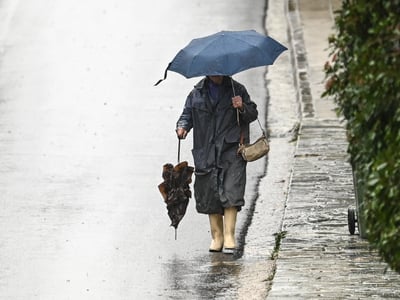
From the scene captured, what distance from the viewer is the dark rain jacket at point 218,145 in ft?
43.0

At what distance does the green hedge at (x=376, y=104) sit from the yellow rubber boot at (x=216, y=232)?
4531 mm

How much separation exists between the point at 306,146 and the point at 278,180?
4.68 feet

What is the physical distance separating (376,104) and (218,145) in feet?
17.0

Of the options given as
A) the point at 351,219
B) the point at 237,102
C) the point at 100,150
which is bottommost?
the point at 100,150

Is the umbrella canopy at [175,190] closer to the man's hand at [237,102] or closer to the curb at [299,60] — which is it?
the man's hand at [237,102]

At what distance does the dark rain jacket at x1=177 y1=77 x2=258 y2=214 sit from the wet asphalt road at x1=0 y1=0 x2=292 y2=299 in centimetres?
53

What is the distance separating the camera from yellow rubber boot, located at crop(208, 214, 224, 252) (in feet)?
43.0

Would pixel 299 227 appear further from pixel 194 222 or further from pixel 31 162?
pixel 31 162

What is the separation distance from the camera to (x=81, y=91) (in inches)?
800

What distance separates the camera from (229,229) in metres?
13.1

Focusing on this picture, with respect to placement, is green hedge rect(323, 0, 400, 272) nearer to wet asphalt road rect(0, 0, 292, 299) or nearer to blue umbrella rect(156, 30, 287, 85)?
wet asphalt road rect(0, 0, 292, 299)

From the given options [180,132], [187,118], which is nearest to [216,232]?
[180,132]

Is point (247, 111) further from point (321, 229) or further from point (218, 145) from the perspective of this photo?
point (321, 229)

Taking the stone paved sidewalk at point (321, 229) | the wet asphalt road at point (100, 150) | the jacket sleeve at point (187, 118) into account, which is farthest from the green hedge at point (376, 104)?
the jacket sleeve at point (187, 118)
